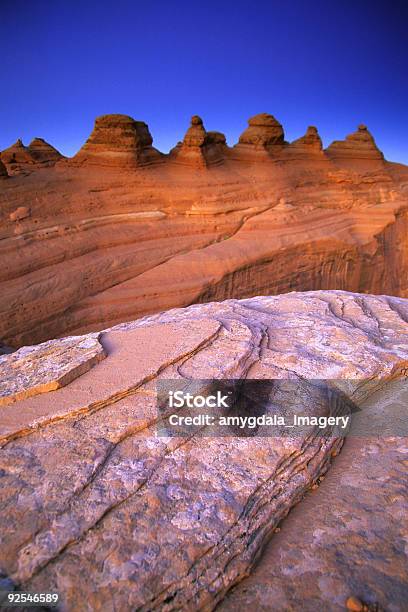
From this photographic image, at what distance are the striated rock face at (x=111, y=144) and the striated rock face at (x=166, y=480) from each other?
29.3 feet

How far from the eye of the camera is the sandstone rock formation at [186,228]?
8.36 metres

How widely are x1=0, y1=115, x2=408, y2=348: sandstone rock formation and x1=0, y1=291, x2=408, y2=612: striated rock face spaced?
5645mm

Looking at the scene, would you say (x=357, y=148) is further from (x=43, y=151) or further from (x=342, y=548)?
(x=342, y=548)

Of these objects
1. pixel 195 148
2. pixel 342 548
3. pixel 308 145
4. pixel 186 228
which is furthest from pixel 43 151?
pixel 342 548

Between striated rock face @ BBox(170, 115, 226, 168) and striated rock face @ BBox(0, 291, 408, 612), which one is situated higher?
striated rock face @ BBox(170, 115, 226, 168)

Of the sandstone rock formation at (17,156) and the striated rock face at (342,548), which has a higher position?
the sandstone rock formation at (17,156)

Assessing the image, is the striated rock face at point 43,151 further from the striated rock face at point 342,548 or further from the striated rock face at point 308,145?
the striated rock face at point 342,548

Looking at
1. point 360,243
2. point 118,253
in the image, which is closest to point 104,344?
point 118,253

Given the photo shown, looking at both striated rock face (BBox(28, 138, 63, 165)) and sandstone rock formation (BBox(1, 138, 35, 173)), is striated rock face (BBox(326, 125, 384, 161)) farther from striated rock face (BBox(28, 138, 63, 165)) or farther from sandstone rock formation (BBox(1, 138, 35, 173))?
sandstone rock formation (BBox(1, 138, 35, 173))

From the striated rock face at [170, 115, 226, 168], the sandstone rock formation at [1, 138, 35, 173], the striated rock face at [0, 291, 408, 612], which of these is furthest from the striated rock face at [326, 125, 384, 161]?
the striated rock face at [0, 291, 408, 612]

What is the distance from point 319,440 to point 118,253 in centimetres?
787

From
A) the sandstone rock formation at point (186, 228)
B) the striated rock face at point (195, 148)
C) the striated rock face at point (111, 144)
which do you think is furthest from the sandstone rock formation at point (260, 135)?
the striated rock face at point (111, 144)

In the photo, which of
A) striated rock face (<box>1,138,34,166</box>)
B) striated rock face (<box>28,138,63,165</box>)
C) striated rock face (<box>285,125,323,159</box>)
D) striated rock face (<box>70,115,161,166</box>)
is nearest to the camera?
striated rock face (<box>70,115,161,166</box>)

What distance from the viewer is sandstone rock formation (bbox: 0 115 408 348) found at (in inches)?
329
